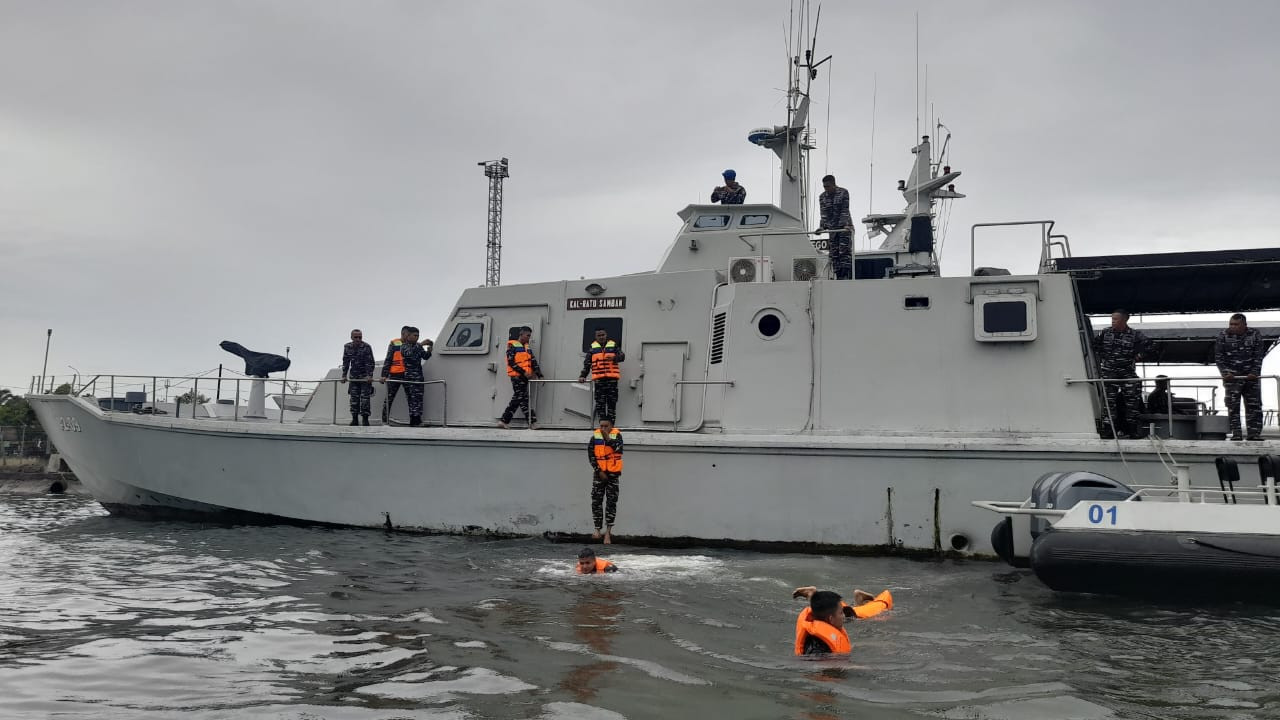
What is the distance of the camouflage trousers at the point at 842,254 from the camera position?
10.5 m

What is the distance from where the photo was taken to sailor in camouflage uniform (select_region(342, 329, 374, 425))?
11.2m

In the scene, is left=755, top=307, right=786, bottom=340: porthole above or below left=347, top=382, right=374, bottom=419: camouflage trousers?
above

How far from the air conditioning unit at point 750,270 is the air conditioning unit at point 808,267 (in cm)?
29

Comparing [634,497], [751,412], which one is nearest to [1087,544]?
[751,412]

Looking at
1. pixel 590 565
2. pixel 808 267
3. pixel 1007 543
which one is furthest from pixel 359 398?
pixel 1007 543

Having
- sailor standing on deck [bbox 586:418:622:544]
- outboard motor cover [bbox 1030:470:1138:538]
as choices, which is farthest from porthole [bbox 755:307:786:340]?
outboard motor cover [bbox 1030:470:1138:538]

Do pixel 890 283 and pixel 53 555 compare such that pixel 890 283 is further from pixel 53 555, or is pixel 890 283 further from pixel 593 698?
pixel 53 555

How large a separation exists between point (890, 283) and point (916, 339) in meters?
0.67

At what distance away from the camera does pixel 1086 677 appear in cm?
499

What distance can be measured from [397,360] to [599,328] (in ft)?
8.53

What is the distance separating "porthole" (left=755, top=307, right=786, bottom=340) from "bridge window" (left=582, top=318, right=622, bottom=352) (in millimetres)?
1764

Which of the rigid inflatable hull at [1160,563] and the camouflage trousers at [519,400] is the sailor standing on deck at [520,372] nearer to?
the camouflage trousers at [519,400]

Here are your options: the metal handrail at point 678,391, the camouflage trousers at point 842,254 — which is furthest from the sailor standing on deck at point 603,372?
the camouflage trousers at point 842,254

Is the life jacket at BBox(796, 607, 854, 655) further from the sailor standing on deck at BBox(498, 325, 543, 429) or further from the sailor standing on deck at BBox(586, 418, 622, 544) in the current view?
the sailor standing on deck at BBox(498, 325, 543, 429)
